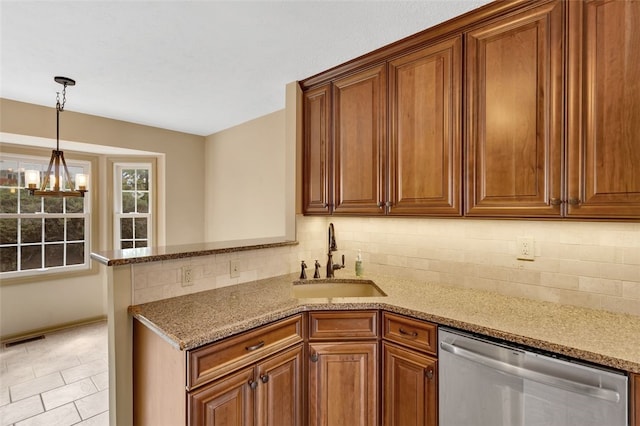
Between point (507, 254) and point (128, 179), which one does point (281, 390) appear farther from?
point (128, 179)

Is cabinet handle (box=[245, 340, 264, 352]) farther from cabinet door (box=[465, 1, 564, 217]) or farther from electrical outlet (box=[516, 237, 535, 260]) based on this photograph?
electrical outlet (box=[516, 237, 535, 260])

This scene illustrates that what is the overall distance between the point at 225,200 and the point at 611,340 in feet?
12.5

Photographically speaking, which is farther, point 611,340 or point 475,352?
point 475,352

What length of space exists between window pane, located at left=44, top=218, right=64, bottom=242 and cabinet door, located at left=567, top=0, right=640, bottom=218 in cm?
496

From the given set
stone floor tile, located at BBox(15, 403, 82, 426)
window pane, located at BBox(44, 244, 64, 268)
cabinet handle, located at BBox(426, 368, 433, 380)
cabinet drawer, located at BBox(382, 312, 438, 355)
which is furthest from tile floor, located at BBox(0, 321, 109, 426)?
cabinet handle, located at BBox(426, 368, 433, 380)

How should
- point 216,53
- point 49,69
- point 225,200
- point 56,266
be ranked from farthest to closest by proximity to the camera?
point 225,200
point 56,266
point 49,69
point 216,53

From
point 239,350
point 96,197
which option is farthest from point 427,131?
point 96,197

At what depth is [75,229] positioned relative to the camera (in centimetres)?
405

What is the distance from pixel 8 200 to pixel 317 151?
12.1ft

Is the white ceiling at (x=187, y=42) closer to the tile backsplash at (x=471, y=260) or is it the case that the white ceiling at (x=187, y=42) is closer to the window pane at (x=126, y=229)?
the tile backsplash at (x=471, y=260)

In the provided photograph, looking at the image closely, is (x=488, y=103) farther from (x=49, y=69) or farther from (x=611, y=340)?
(x=49, y=69)

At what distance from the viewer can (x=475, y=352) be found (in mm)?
1379

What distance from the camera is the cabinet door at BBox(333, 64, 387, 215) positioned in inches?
81.9

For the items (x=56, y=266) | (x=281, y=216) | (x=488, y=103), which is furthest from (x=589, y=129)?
(x=56, y=266)
